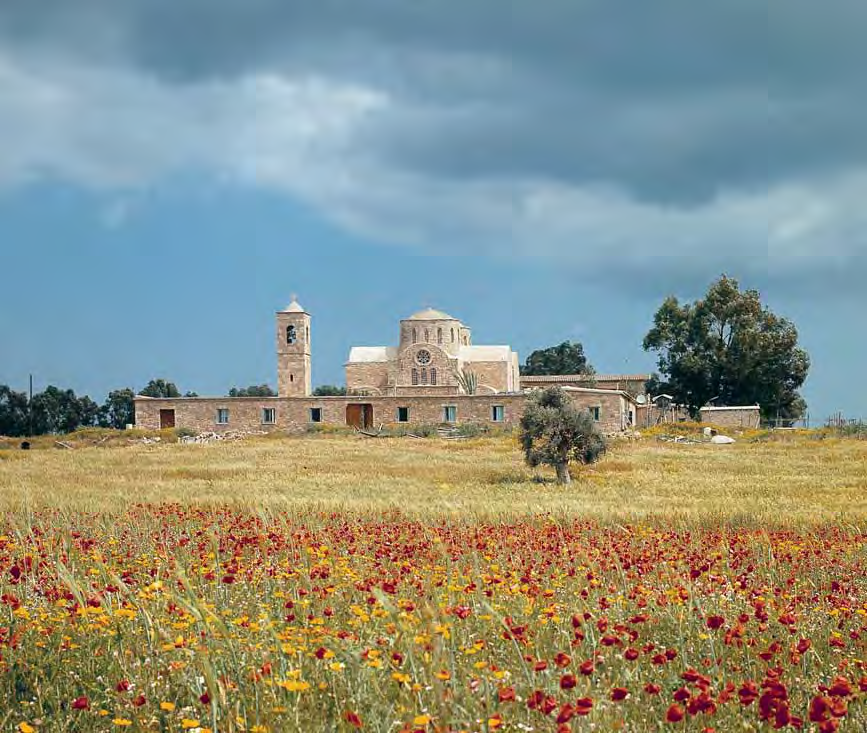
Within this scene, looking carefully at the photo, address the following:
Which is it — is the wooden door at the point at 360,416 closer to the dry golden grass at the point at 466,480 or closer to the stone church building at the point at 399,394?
the stone church building at the point at 399,394

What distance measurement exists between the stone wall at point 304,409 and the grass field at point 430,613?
118ft

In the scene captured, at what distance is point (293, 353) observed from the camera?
65.4m

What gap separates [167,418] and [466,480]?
37803 millimetres

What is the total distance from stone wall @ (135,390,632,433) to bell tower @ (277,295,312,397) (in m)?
7.56

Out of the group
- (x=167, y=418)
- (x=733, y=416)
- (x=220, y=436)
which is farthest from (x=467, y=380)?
(x=167, y=418)

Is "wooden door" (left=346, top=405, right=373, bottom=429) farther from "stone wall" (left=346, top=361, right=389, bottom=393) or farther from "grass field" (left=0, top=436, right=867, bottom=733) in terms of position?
"grass field" (left=0, top=436, right=867, bottom=733)

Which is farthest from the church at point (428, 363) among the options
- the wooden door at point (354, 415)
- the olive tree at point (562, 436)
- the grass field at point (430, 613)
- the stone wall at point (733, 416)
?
the grass field at point (430, 613)

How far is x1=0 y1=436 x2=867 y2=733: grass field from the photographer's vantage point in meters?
4.48

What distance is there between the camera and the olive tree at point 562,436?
26016 millimetres

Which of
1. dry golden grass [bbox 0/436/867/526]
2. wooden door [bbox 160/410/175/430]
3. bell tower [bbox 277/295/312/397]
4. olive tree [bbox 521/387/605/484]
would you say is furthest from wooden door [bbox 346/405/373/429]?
olive tree [bbox 521/387/605/484]

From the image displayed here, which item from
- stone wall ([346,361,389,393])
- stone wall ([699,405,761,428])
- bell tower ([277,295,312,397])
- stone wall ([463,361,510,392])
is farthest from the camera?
stone wall ([463,361,510,392])

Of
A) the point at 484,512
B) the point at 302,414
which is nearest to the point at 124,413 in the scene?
the point at 302,414

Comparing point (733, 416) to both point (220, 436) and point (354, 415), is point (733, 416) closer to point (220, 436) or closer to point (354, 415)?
point (354, 415)

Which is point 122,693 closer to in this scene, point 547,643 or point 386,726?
point 386,726
